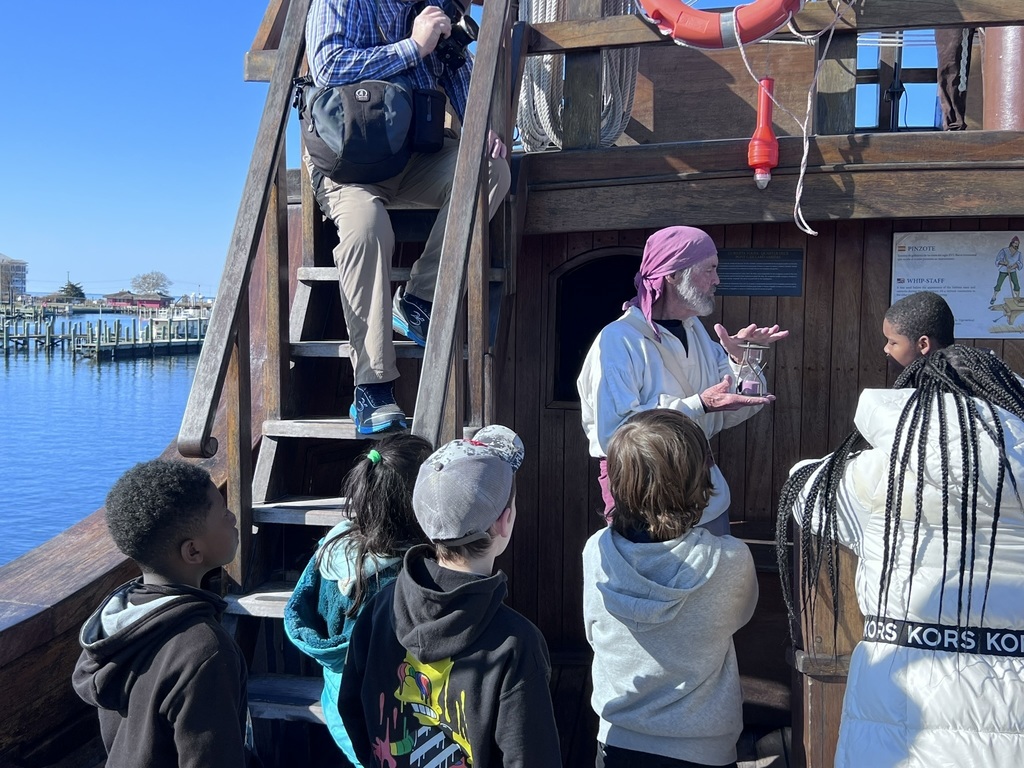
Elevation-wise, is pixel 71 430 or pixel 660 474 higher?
pixel 660 474

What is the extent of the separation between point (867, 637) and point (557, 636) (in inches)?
97.3

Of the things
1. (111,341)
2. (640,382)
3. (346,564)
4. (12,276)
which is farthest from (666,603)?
(12,276)

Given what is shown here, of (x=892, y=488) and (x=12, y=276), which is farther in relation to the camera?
(x=12, y=276)

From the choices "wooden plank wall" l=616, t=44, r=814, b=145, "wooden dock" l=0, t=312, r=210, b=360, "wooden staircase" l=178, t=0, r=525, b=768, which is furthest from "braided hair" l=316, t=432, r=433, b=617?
"wooden dock" l=0, t=312, r=210, b=360

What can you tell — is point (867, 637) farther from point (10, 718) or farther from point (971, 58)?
point (971, 58)

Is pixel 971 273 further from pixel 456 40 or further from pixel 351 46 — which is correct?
pixel 351 46

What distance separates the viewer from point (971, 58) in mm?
6043

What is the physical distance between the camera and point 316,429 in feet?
9.57

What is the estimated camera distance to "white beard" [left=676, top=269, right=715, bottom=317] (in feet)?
9.04

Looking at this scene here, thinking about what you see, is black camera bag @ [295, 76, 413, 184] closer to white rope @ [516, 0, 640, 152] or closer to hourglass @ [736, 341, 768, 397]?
white rope @ [516, 0, 640, 152]

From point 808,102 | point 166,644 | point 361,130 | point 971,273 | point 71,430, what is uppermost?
point 808,102

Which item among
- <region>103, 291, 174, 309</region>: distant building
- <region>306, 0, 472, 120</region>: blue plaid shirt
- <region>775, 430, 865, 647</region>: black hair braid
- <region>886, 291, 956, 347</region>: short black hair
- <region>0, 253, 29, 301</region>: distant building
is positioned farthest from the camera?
<region>103, 291, 174, 309</region>: distant building

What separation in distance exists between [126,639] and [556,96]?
324 cm

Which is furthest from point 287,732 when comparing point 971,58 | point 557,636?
point 971,58
